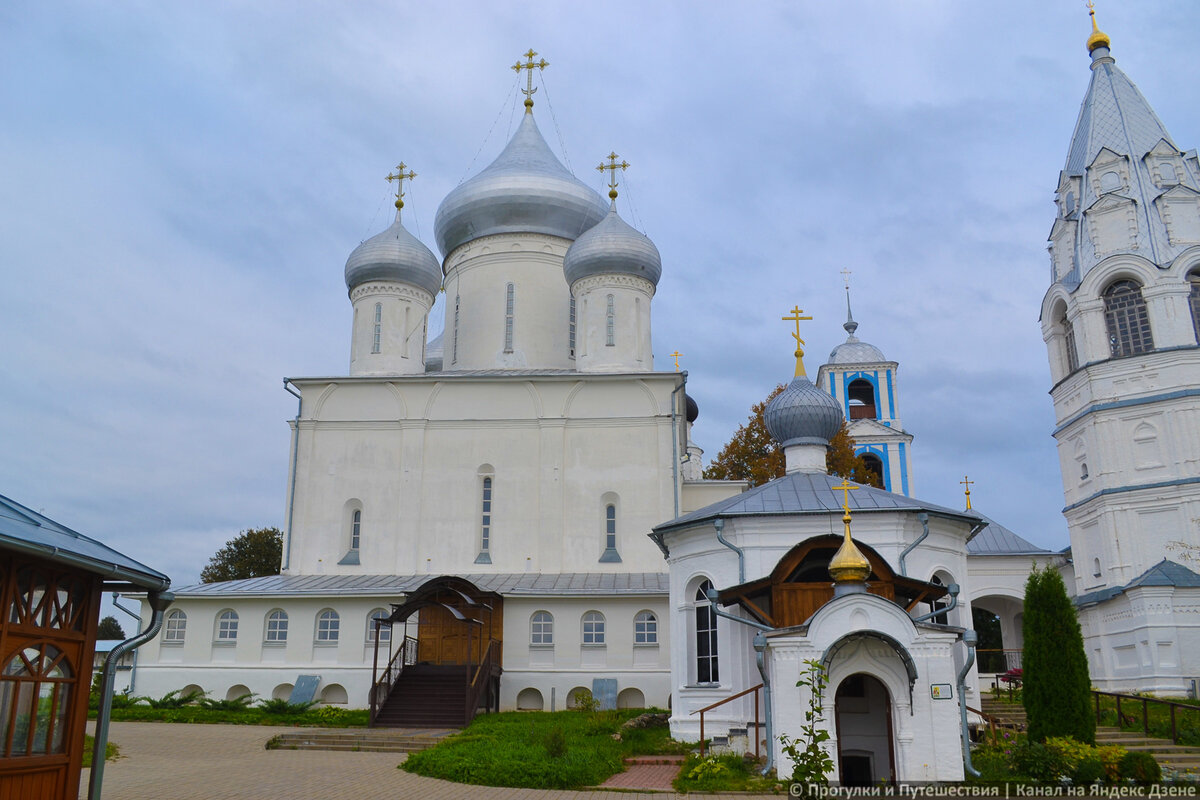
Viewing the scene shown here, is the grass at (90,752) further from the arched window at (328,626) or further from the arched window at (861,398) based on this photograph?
the arched window at (861,398)

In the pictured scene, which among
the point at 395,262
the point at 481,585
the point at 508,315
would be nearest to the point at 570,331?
the point at 508,315

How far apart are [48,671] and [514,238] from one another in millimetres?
20709

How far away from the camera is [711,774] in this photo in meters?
10.9

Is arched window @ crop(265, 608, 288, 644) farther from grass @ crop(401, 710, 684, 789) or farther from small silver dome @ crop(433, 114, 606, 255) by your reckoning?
small silver dome @ crop(433, 114, 606, 255)

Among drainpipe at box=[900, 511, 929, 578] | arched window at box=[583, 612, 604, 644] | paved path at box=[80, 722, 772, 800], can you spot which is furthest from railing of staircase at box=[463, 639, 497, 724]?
drainpipe at box=[900, 511, 929, 578]

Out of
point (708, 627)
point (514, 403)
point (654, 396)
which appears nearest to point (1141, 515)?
point (654, 396)

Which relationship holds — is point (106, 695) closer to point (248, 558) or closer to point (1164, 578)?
point (1164, 578)

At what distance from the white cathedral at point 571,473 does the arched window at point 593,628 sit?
31 millimetres

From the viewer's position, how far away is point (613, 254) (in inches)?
934

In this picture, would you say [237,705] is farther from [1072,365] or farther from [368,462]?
[1072,365]

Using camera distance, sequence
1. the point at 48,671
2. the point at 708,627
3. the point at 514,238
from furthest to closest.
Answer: the point at 514,238 < the point at 708,627 < the point at 48,671

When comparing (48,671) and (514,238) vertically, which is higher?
(514,238)

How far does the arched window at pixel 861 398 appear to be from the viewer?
40.4 m

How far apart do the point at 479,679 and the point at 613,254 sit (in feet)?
36.6
